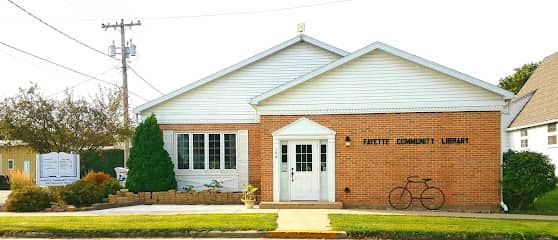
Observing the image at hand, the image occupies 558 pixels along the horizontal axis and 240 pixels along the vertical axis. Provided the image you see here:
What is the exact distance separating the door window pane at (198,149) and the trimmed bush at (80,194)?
3820 millimetres

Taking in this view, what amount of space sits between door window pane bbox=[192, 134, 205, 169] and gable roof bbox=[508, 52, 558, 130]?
16910 millimetres

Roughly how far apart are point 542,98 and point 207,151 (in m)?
20.6

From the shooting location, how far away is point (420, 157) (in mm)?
18266

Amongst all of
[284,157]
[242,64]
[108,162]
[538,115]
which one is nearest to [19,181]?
[242,64]

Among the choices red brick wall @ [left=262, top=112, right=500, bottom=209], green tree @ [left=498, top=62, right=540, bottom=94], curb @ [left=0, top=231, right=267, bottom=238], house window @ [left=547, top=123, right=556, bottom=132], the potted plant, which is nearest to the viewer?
curb @ [left=0, top=231, right=267, bottom=238]

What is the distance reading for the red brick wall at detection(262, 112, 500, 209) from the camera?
17984mm

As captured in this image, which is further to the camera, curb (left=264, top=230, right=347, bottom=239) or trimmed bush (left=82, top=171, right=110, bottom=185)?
trimmed bush (left=82, top=171, right=110, bottom=185)

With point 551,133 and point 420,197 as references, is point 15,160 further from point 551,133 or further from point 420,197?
point 551,133

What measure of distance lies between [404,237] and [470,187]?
20.1ft

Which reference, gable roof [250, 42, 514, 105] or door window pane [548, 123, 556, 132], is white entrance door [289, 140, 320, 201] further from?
door window pane [548, 123, 556, 132]

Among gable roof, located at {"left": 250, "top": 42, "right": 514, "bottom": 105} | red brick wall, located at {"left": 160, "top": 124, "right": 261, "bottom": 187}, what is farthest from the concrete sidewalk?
gable roof, located at {"left": 250, "top": 42, "right": 514, "bottom": 105}

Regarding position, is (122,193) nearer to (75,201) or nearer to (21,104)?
(75,201)

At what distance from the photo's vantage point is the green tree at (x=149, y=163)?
68.6 ft

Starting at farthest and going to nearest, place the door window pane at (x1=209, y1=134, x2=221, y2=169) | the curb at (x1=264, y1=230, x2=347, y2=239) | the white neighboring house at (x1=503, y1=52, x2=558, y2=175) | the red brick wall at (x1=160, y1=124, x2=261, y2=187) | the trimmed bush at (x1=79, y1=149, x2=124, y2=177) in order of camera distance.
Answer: the trimmed bush at (x1=79, y1=149, x2=124, y2=177)
the white neighboring house at (x1=503, y1=52, x2=558, y2=175)
the door window pane at (x1=209, y1=134, x2=221, y2=169)
the red brick wall at (x1=160, y1=124, x2=261, y2=187)
the curb at (x1=264, y1=230, x2=347, y2=239)
